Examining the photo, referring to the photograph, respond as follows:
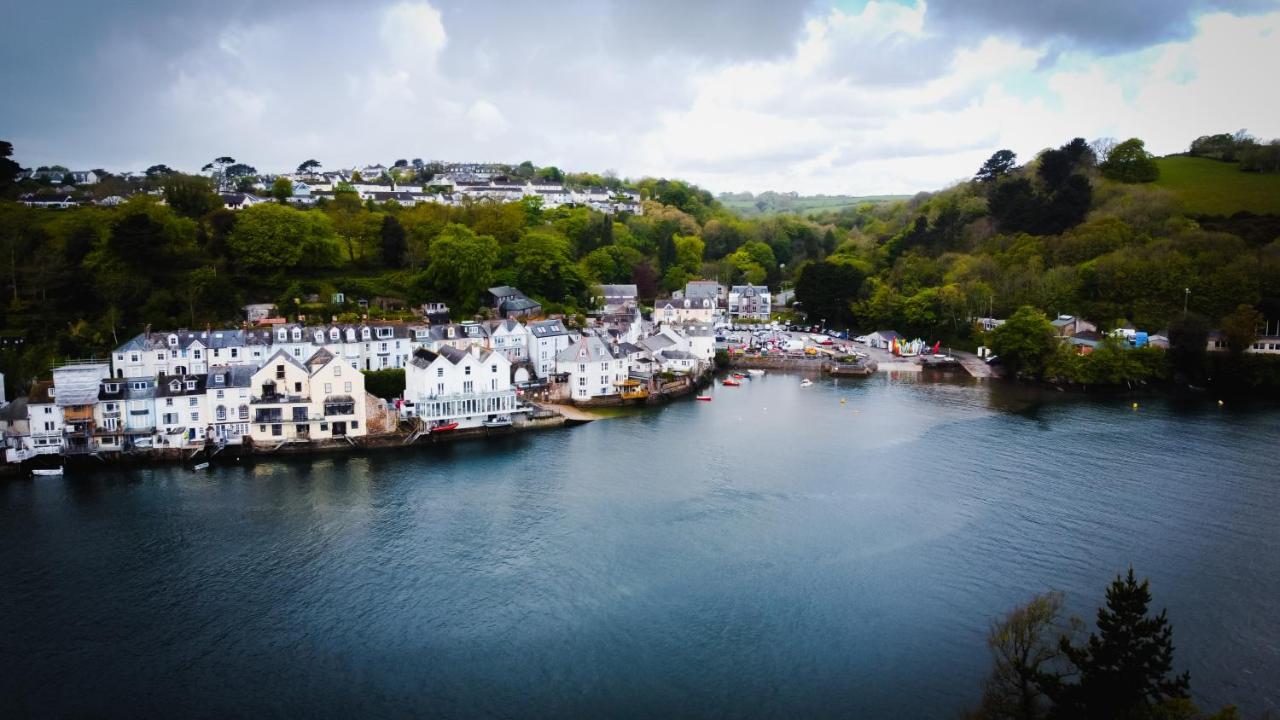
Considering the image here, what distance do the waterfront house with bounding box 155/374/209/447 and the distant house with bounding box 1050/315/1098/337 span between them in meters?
39.0

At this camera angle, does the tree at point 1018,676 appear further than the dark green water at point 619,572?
No

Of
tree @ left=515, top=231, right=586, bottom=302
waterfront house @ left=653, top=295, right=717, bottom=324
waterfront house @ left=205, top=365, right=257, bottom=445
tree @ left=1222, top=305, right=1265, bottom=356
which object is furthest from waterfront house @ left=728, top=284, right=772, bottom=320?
waterfront house @ left=205, top=365, right=257, bottom=445

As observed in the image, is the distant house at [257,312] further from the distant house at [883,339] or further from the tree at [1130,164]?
the tree at [1130,164]

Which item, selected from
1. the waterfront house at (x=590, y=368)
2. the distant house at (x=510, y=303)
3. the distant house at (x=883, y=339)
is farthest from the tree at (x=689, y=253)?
the waterfront house at (x=590, y=368)

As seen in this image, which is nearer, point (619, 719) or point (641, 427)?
point (619, 719)

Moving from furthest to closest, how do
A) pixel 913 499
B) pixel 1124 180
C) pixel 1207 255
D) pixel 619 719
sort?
pixel 1124 180, pixel 1207 255, pixel 913 499, pixel 619 719

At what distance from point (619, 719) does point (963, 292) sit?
40506mm

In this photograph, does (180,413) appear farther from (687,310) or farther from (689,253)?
(689,253)

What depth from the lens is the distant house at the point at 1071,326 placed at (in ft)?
134

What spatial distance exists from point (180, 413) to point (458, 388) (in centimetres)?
886

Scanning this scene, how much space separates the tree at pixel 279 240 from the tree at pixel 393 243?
113 inches

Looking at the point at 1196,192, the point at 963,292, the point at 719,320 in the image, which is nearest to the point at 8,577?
the point at 719,320

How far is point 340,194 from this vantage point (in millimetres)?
55656

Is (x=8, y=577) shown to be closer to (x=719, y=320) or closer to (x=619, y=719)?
(x=619, y=719)
